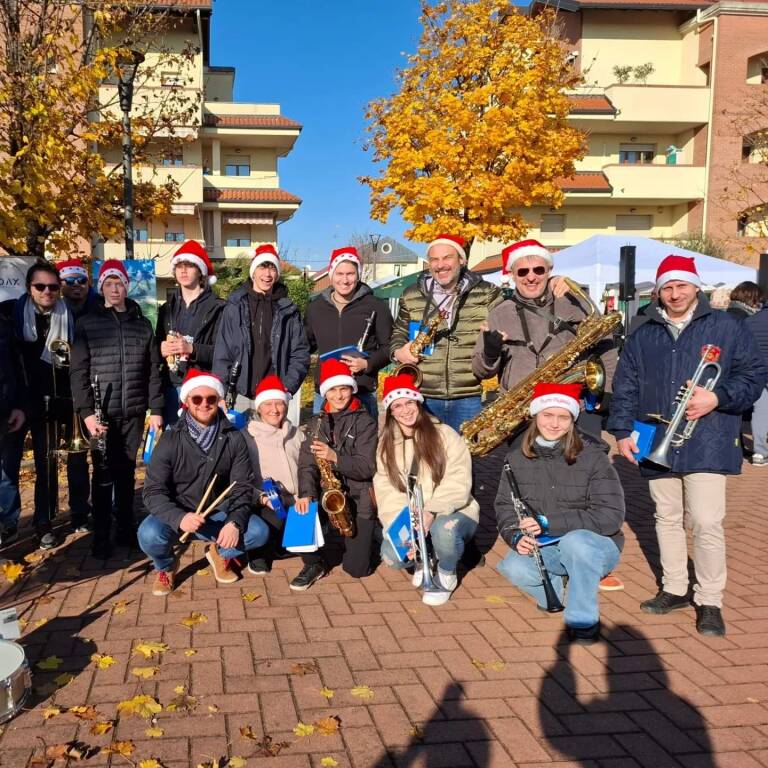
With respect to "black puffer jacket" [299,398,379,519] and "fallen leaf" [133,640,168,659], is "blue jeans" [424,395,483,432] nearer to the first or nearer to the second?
"black puffer jacket" [299,398,379,519]

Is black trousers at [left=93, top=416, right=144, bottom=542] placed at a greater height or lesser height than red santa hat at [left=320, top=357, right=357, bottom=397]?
lesser

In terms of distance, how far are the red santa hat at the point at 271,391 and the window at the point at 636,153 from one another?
3432cm

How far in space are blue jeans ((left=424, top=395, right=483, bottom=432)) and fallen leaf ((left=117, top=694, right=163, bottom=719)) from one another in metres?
2.65

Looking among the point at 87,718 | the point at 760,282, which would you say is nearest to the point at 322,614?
the point at 87,718

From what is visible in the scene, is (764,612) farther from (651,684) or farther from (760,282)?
(760,282)

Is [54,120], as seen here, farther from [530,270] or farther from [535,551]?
[535,551]

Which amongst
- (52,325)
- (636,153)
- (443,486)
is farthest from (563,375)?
(636,153)

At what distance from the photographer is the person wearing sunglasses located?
4547 mm

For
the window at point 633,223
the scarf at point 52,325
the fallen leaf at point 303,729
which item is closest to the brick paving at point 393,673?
the fallen leaf at point 303,729

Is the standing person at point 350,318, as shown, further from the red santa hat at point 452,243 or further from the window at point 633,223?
the window at point 633,223

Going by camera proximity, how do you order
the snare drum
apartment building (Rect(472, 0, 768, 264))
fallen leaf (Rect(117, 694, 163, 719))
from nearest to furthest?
1. the snare drum
2. fallen leaf (Rect(117, 694, 163, 719))
3. apartment building (Rect(472, 0, 768, 264))

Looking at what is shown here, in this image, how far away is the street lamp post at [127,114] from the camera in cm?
945

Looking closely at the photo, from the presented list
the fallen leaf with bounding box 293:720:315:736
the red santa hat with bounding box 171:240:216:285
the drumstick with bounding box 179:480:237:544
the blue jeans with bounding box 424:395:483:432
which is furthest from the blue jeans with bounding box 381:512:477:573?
the red santa hat with bounding box 171:240:216:285

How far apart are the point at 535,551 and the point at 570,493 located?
1.34 feet
